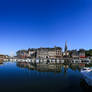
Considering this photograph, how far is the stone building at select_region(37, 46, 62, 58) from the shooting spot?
12007 cm

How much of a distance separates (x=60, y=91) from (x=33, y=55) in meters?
121

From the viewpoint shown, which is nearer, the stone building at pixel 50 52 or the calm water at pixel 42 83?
the calm water at pixel 42 83

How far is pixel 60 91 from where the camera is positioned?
16.8 meters

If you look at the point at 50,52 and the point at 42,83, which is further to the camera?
the point at 50,52

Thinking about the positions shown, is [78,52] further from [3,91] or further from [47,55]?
[3,91]

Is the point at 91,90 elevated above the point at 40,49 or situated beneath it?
situated beneath

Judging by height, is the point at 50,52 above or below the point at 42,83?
above

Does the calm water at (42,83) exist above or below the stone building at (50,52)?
below

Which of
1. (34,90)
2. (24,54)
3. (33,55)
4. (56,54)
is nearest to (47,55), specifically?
(56,54)

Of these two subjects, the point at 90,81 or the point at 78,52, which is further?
the point at 78,52

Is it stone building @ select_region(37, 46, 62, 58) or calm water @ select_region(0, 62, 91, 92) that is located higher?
stone building @ select_region(37, 46, 62, 58)

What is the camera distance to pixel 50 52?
4786 inches

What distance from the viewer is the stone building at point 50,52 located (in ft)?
394

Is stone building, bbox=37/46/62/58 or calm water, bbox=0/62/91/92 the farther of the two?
stone building, bbox=37/46/62/58
